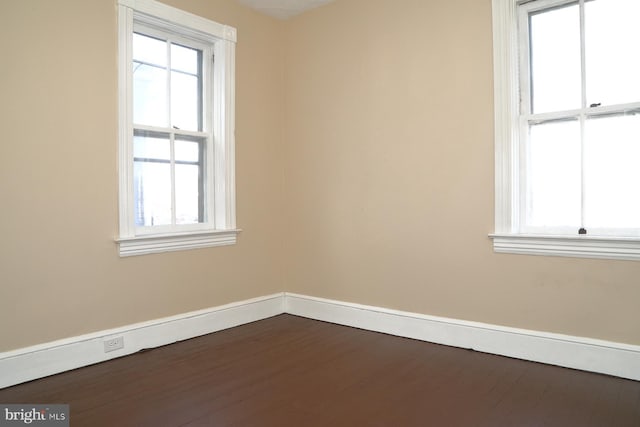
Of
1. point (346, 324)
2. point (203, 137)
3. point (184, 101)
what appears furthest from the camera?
point (346, 324)

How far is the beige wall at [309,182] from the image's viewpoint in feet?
8.96

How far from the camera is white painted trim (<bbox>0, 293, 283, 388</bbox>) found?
2.67 meters

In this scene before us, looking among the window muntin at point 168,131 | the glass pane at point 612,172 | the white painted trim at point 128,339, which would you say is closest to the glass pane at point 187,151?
the window muntin at point 168,131

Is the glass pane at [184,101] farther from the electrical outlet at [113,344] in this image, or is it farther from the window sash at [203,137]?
the electrical outlet at [113,344]

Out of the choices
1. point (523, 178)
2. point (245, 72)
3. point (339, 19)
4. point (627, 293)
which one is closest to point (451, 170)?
point (523, 178)

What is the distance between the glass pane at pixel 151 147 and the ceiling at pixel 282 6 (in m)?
1.49

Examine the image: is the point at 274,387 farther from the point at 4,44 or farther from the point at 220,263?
the point at 4,44

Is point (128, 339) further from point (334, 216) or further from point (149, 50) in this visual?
point (149, 50)

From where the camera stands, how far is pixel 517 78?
121 inches

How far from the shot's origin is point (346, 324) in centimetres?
390

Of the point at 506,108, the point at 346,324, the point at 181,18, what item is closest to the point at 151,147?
the point at 181,18

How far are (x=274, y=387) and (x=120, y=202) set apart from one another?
5.34 feet

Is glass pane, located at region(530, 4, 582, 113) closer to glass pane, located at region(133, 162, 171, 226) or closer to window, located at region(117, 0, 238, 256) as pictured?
window, located at region(117, 0, 238, 256)

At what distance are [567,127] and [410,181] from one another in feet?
3.67
